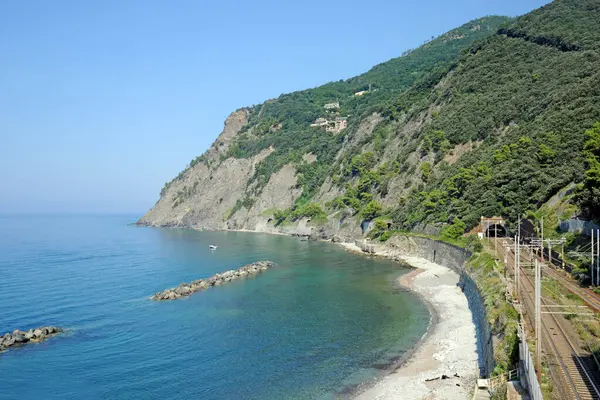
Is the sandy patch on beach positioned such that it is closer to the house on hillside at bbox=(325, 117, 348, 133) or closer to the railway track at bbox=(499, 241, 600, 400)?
the railway track at bbox=(499, 241, 600, 400)

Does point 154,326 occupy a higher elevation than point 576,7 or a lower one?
lower

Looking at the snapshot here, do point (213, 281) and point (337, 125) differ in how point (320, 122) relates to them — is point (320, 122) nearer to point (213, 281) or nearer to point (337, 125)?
point (337, 125)

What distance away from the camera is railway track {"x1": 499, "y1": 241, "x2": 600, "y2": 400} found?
17844mm

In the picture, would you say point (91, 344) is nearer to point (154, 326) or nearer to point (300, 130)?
point (154, 326)

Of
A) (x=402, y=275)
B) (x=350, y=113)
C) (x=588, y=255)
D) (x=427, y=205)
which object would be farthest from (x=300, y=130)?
(x=588, y=255)

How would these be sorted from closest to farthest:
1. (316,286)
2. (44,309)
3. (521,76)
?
(44,309), (316,286), (521,76)

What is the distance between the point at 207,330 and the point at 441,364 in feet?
66.2

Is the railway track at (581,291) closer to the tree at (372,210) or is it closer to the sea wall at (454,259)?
the sea wall at (454,259)

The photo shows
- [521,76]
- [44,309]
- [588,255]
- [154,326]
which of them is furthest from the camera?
[521,76]

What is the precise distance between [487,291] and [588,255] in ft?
24.1

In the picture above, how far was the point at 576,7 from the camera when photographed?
4409 inches

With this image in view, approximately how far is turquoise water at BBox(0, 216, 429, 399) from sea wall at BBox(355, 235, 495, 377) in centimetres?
487

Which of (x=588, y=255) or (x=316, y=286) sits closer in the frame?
(x=588, y=255)

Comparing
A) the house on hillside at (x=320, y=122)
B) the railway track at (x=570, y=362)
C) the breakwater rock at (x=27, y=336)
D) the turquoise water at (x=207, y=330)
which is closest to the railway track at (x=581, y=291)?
the railway track at (x=570, y=362)
